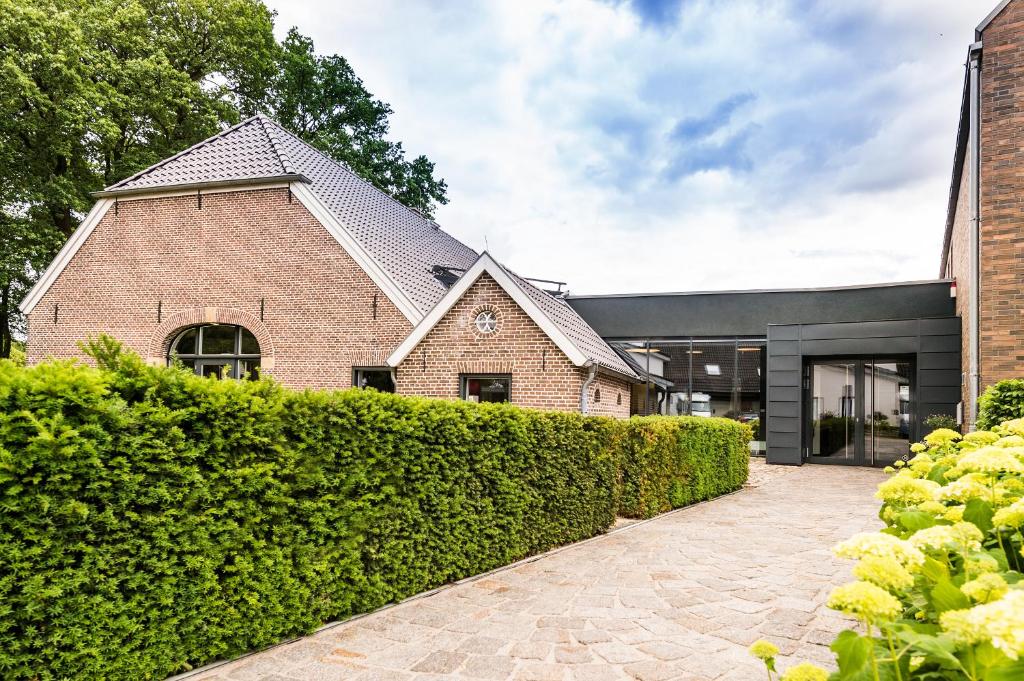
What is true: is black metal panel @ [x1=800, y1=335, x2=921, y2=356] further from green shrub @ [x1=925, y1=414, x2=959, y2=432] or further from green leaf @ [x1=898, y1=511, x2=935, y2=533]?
green leaf @ [x1=898, y1=511, x2=935, y2=533]

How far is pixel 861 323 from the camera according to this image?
17828mm

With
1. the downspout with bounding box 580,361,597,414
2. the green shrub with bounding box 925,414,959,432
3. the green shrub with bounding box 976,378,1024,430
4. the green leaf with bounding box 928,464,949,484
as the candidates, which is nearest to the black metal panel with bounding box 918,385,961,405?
the green shrub with bounding box 925,414,959,432

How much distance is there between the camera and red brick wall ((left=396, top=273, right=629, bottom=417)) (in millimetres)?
12344

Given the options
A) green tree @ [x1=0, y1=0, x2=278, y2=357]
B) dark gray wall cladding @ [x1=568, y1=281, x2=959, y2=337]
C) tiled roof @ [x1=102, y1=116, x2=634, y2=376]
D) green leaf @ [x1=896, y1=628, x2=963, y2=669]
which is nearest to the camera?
green leaf @ [x1=896, y1=628, x2=963, y2=669]

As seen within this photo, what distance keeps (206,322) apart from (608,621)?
14.3m

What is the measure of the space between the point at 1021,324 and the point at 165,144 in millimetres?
28121

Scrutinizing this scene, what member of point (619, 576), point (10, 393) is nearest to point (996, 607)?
point (10, 393)

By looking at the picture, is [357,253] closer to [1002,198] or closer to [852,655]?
[1002,198]

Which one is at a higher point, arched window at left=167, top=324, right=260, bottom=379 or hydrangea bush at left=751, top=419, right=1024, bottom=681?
arched window at left=167, top=324, right=260, bottom=379

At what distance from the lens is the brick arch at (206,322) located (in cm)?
1585

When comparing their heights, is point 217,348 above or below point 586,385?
above

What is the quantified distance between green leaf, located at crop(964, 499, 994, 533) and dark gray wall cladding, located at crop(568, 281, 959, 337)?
1963 centimetres

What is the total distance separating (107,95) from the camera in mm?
22500

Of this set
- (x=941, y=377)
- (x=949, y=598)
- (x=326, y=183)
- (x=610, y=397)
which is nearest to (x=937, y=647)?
(x=949, y=598)
